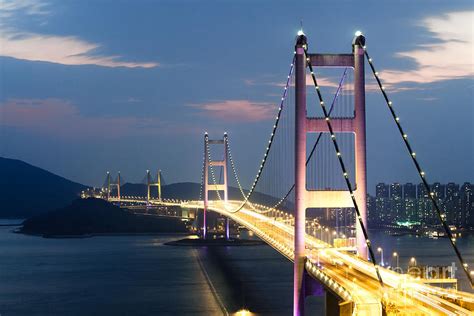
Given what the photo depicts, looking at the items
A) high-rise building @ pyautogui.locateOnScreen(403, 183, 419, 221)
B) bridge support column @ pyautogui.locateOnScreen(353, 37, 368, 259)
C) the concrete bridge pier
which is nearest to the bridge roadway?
the concrete bridge pier

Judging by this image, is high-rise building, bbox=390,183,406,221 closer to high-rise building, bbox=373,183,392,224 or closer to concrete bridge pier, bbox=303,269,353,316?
high-rise building, bbox=373,183,392,224

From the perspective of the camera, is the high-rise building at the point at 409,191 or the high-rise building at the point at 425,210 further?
the high-rise building at the point at 409,191

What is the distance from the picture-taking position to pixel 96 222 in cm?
11219

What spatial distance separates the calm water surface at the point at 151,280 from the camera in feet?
125

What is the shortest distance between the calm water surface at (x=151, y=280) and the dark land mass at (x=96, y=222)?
985 inches

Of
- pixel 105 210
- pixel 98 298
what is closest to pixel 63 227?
pixel 105 210

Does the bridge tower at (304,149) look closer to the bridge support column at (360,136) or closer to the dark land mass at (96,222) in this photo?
the bridge support column at (360,136)

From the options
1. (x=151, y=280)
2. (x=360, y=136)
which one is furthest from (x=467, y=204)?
(x=360, y=136)

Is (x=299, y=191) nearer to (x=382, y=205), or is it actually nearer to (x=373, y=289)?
(x=373, y=289)

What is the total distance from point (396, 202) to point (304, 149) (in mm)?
113567

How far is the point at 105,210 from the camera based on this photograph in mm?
115062

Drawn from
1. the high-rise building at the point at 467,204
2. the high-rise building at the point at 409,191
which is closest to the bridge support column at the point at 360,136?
the high-rise building at the point at 467,204

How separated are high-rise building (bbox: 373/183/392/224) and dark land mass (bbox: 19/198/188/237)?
1396 inches

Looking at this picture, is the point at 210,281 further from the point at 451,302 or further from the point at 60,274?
the point at 451,302
